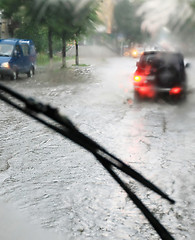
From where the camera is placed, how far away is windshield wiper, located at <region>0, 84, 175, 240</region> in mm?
978

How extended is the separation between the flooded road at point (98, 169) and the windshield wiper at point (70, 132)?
0.05 meters

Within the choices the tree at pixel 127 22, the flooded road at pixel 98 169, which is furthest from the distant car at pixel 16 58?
the tree at pixel 127 22

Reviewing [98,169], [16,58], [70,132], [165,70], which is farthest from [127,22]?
[16,58]

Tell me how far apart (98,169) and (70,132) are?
14.1 feet

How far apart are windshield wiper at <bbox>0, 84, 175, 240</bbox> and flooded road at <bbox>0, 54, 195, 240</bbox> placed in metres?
0.05

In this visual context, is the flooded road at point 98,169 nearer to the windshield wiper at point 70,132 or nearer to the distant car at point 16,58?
the windshield wiper at point 70,132

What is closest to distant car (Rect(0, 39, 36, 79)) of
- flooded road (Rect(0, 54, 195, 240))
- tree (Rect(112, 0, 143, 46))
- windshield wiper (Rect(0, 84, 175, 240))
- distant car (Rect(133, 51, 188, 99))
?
flooded road (Rect(0, 54, 195, 240))

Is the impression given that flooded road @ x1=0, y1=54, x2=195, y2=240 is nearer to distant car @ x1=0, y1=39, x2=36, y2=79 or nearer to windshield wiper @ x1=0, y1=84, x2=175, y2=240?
windshield wiper @ x1=0, y1=84, x2=175, y2=240

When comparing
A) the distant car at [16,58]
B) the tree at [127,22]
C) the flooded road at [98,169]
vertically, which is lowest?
the flooded road at [98,169]

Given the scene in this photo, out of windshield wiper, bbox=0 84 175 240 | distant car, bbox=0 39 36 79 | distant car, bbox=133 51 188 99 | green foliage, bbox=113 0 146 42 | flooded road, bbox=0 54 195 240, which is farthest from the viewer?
distant car, bbox=0 39 36 79

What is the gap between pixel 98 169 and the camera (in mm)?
5309

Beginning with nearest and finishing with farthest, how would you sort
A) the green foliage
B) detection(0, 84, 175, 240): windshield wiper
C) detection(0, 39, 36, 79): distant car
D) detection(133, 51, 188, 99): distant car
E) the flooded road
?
detection(0, 84, 175, 240): windshield wiper < the green foliage < detection(133, 51, 188, 99): distant car < the flooded road < detection(0, 39, 36, 79): distant car

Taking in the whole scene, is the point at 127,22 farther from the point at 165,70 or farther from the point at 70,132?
the point at 165,70

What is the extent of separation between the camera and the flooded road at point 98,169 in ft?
11.5
